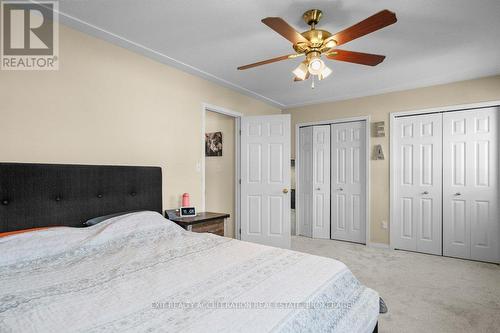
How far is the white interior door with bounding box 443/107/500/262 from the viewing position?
3.43 meters

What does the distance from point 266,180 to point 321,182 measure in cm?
120

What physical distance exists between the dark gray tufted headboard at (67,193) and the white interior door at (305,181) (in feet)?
9.70

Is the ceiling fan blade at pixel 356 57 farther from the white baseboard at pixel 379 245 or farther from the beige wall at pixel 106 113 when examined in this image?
the white baseboard at pixel 379 245

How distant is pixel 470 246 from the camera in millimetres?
3566

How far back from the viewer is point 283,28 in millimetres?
1745

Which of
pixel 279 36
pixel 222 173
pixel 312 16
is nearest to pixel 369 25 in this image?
pixel 312 16

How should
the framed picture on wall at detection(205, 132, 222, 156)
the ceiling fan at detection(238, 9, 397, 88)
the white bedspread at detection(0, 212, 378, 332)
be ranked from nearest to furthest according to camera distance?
the white bedspread at detection(0, 212, 378, 332), the ceiling fan at detection(238, 9, 397, 88), the framed picture on wall at detection(205, 132, 222, 156)

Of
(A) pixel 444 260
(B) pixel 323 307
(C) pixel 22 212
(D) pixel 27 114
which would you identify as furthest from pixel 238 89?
(A) pixel 444 260

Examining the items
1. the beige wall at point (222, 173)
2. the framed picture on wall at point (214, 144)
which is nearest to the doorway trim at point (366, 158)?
the beige wall at point (222, 173)

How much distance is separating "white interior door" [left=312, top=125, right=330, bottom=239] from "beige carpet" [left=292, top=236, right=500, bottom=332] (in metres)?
0.62

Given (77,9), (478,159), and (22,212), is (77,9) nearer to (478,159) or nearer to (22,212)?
(22,212)
